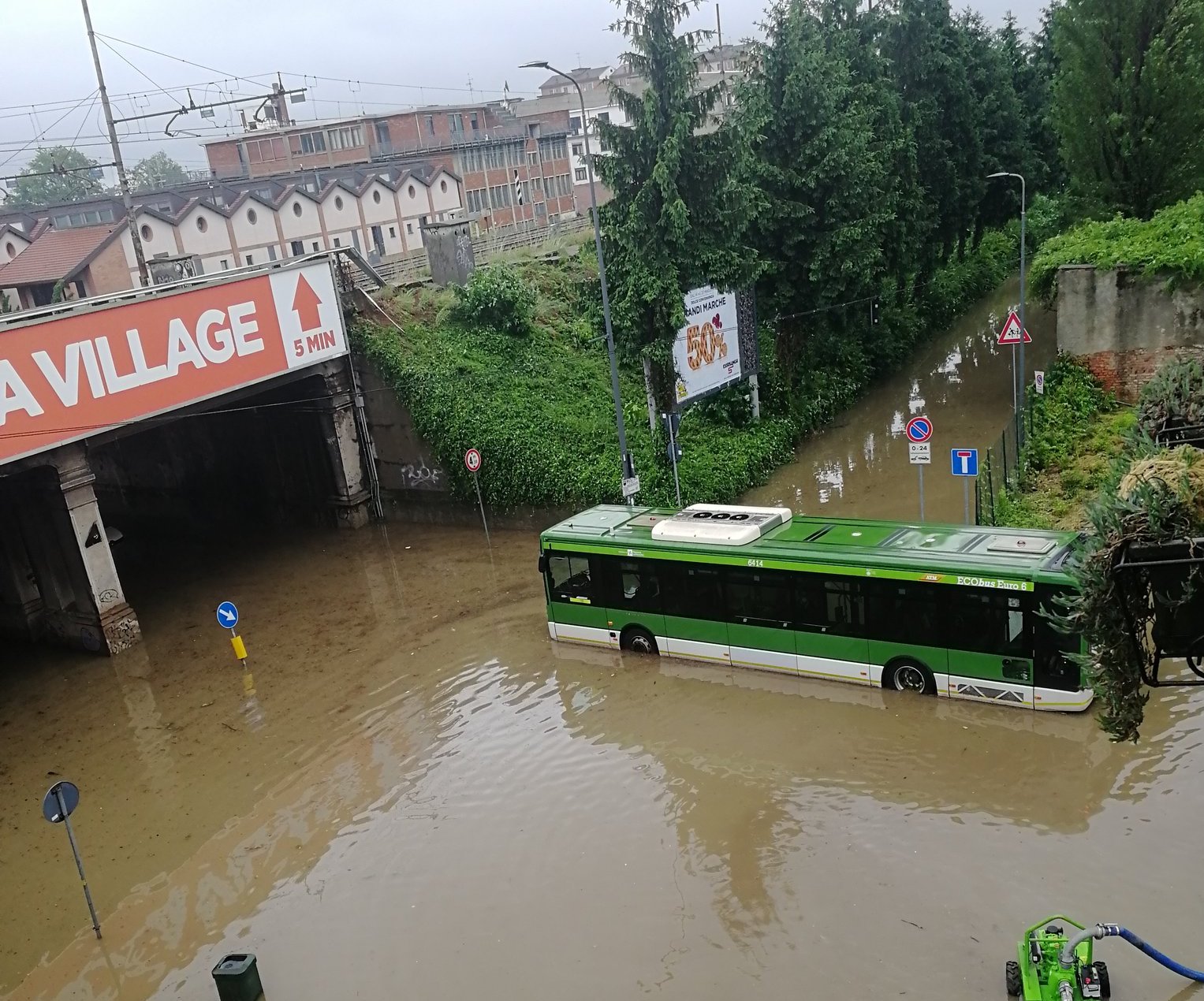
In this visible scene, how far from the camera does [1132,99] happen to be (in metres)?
26.5

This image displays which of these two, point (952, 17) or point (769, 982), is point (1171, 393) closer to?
point (769, 982)

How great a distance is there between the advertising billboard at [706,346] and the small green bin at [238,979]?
1617 cm

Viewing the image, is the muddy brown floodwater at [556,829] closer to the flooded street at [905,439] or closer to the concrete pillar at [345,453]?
the concrete pillar at [345,453]

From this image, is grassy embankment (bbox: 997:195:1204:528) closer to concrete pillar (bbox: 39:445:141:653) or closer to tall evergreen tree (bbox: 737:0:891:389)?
tall evergreen tree (bbox: 737:0:891:389)

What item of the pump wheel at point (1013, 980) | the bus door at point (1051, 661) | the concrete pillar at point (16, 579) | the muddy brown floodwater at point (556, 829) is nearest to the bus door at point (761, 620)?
the muddy brown floodwater at point (556, 829)

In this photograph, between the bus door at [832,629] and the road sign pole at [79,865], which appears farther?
the bus door at [832,629]

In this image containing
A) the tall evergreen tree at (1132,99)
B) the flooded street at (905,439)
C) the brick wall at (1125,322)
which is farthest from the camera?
the tall evergreen tree at (1132,99)

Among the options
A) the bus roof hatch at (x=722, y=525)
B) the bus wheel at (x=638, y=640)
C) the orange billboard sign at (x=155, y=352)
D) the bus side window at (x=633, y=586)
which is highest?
the orange billboard sign at (x=155, y=352)

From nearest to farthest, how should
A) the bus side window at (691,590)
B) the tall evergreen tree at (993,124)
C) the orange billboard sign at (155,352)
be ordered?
the bus side window at (691,590) → the orange billboard sign at (155,352) → the tall evergreen tree at (993,124)

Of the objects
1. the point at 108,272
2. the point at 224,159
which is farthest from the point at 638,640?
the point at 224,159

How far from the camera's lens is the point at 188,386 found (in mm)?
21312

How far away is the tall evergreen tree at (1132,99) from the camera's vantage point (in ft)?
83.6

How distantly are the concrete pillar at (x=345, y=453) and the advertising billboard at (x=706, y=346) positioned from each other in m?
9.28

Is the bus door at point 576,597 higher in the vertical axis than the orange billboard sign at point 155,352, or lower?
lower
